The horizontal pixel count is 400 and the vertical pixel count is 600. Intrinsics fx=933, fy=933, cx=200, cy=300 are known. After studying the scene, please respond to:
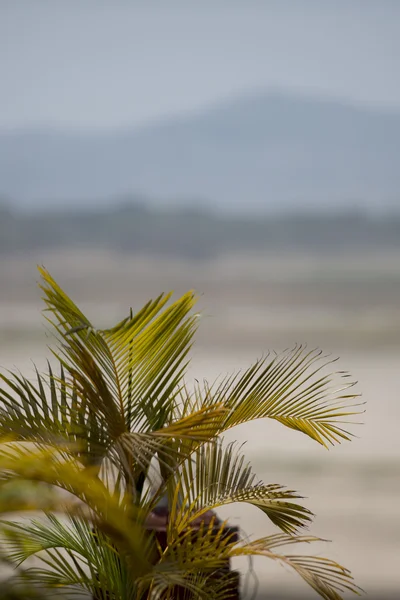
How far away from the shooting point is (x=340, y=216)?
461 centimetres

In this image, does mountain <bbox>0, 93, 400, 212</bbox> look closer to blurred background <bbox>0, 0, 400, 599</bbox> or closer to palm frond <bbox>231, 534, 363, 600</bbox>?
blurred background <bbox>0, 0, 400, 599</bbox>

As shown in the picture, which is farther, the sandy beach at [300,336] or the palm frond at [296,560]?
the sandy beach at [300,336]

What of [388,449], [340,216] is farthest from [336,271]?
[388,449]

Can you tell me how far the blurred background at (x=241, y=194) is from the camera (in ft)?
14.8

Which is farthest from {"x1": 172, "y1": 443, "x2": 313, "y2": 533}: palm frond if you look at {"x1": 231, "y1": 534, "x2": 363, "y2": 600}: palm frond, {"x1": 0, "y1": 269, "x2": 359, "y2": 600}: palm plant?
{"x1": 231, "y1": 534, "x2": 363, "y2": 600}: palm frond

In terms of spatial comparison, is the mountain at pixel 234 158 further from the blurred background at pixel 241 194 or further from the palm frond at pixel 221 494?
the palm frond at pixel 221 494

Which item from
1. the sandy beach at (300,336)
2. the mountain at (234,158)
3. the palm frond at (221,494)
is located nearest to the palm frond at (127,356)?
the palm frond at (221,494)

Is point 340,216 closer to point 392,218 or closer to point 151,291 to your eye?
point 392,218

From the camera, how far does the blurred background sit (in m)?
4.51

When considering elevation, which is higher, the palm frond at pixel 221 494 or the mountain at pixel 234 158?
the mountain at pixel 234 158

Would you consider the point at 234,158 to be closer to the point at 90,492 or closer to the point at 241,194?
the point at 241,194

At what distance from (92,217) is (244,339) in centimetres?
97

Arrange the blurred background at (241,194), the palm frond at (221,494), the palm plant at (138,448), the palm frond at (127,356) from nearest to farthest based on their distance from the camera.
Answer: the palm plant at (138,448)
the palm frond at (127,356)
the palm frond at (221,494)
the blurred background at (241,194)

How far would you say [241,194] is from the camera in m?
4.63
